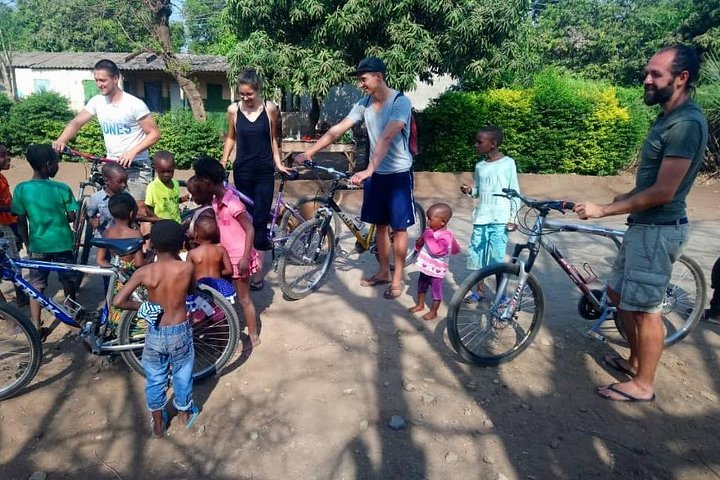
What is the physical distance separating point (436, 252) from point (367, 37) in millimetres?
7971

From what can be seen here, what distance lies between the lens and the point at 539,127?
11898 millimetres

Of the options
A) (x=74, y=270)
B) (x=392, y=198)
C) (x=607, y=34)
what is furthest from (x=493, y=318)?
(x=607, y=34)

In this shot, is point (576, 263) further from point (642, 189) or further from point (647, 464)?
point (647, 464)

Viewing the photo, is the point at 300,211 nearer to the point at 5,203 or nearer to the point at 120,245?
the point at 120,245

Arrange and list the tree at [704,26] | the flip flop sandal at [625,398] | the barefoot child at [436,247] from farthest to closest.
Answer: the tree at [704,26]
the barefoot child at [436,247]
the flip flop sandal at [625,398]

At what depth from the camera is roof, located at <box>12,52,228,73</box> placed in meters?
23.0

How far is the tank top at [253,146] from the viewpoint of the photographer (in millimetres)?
4500

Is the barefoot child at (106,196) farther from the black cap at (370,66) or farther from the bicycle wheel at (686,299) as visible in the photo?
the bicycle wheel at (686,299)

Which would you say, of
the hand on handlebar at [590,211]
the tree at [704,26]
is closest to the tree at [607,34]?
the tree at [704,26]

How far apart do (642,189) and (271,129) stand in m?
3.03

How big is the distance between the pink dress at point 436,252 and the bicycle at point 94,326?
167 centimetres

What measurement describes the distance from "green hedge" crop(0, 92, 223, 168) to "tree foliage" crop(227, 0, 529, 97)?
279cm

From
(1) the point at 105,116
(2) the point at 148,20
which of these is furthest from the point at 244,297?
(2) the point at 148,20

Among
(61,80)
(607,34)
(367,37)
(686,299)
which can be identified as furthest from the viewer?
(61,80)
